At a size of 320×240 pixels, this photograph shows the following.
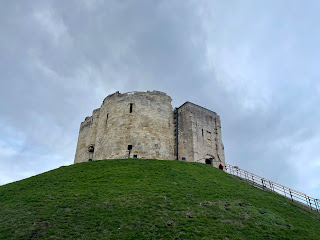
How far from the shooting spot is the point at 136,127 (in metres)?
27.3

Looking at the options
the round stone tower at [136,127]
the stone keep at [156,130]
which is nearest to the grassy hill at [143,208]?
the round stone tower at [136,127]

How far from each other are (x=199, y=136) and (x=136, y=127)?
619 centimetres

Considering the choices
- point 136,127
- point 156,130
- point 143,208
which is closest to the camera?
point 143,208

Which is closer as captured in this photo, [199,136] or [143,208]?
[143,208]

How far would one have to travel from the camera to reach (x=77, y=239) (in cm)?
1123

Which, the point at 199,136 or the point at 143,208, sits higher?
the point at 199,136

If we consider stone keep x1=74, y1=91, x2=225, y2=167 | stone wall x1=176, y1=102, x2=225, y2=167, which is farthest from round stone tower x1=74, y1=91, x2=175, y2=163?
stone wall x1=176, y1=102, x2=225, y2=167

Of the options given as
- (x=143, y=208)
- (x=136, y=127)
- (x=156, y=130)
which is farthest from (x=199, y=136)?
(x=143, y=208)

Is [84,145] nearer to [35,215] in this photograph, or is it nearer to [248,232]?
[35,215]

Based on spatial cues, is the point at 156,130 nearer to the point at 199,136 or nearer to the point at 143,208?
the point at 199,136

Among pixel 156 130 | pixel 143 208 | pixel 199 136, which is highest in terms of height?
pixel 156 130

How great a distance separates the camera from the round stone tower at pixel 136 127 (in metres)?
26.5

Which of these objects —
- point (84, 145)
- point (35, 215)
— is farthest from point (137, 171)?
point (84, 145)

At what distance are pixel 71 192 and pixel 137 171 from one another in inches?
212
